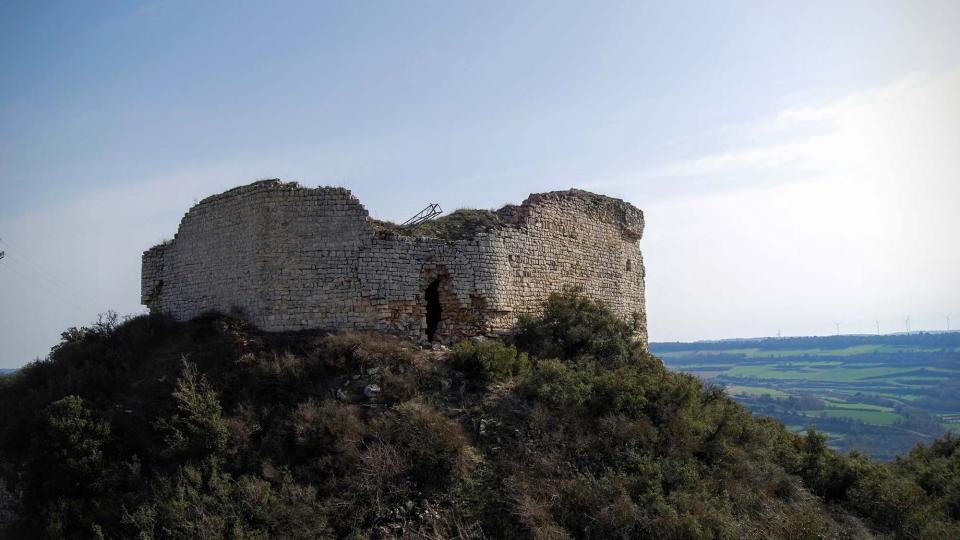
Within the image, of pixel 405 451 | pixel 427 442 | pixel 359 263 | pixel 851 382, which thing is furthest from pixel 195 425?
pixel 851 382

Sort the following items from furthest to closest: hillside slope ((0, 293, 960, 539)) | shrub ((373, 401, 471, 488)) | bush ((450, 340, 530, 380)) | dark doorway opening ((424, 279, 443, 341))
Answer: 1. dark doorway opening ((424, 279, 443, 341))
2. bush ((450, 340, 530, 380))
3. shrub ((373, 401, 471, 488))
4. hillside slope ((0, 293, 960, 539))

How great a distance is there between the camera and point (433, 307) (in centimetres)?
1335

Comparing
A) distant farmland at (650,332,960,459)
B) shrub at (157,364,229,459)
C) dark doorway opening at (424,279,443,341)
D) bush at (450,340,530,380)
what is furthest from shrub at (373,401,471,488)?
distant farmland at (650,332,960,459)

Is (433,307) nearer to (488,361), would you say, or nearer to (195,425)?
(488,361)

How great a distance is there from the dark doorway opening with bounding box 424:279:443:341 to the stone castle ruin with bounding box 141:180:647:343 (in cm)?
2

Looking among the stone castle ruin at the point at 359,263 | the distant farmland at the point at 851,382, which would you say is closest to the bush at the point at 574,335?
the stone castle ruin at the point at 359,263

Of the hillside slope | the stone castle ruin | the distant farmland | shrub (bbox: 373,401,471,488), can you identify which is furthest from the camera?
the distant farmland

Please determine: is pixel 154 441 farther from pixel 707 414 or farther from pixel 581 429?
pixel 707 414

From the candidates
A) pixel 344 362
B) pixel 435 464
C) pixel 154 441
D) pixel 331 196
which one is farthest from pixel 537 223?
pixel 154 441

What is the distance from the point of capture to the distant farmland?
198ft

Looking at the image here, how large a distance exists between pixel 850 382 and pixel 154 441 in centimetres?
10610

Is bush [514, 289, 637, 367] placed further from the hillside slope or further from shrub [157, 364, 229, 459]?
shrub [157, 364, 229, 459]

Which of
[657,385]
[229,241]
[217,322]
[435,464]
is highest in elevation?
[229,241]

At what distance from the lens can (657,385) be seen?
11.6 meters
